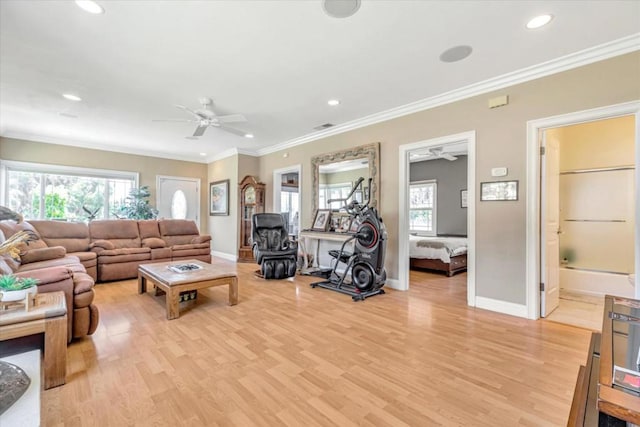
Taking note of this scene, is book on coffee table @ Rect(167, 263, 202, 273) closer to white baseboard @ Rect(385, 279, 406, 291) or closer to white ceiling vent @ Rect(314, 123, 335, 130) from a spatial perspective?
white baseboard @ Rect(385, 279, 406, 291)

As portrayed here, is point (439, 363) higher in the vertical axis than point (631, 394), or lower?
lower

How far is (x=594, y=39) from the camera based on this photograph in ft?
8.37

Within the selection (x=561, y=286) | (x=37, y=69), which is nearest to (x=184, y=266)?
(x=37, y=69)

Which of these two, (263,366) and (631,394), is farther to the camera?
(263,366)

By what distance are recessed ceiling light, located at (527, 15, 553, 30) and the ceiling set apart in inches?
2.2

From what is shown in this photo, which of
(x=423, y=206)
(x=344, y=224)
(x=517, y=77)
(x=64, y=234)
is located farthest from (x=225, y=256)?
(x=517, y=77)

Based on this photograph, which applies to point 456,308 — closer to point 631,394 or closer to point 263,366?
point 263,366

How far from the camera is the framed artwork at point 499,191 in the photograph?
3229 mm

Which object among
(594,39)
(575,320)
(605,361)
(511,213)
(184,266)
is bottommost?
(575,320)

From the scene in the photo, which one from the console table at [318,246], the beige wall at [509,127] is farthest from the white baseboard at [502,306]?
the console table at [318,246]

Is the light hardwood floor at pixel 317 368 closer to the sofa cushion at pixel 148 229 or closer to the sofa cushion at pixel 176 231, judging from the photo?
the sofa cushion at pixel 148 229

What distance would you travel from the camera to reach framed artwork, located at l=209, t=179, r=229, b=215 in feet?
24.2

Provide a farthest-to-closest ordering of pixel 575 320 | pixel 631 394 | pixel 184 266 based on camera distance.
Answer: pixel 184 266
pixel 575 320
pixel 631 394

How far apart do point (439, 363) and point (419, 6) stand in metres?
2.69
